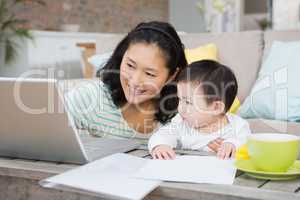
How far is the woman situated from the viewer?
50.2 inches

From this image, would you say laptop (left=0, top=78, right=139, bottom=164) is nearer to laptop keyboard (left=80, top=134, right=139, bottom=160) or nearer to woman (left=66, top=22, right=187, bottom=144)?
laptop keyboard (left=80, top=134, right=139, bottom=160)

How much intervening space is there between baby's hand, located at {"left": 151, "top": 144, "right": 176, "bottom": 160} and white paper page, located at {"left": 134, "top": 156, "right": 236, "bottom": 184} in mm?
22

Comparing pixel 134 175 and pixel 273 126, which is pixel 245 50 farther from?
pixel 134 175

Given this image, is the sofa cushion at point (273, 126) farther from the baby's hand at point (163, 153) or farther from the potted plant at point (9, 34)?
the potted plant at point (9, 34)

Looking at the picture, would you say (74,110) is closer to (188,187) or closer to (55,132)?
(55,132)

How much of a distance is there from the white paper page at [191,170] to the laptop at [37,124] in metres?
0.15

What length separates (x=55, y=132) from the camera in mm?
915

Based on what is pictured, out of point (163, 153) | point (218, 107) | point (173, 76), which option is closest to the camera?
point (163, 153)

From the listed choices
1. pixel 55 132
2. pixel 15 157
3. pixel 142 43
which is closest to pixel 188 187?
pixel 55 132

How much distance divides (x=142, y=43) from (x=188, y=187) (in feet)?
2.04

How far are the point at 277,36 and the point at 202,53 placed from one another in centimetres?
42

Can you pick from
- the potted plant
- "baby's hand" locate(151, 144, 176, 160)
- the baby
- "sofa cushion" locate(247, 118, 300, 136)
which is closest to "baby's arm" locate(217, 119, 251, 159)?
the baby

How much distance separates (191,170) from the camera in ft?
2.88

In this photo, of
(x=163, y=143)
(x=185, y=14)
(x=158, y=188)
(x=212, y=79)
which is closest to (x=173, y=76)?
(x=212, y=79)
